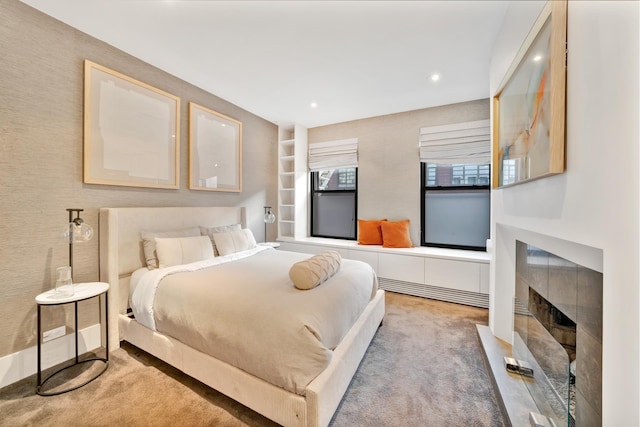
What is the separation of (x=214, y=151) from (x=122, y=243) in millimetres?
1532

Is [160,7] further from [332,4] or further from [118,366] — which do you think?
[118,366]

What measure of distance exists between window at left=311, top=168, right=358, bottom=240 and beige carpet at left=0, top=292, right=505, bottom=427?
2.43m

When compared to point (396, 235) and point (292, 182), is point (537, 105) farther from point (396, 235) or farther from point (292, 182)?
point (292, 182)

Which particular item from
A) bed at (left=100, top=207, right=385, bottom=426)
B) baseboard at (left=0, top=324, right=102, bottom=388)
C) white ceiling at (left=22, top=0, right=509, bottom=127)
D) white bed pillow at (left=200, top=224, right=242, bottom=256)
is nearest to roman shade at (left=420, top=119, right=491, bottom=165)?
white ceiling at (left=22, top=0, right=509, bottom=127)

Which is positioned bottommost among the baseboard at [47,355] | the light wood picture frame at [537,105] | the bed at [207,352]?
the baseboard at [47,355]

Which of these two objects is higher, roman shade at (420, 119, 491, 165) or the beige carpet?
Answer: roman shade at (420, 119, 491, 165)

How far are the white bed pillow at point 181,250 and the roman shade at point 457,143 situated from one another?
3.12 metres

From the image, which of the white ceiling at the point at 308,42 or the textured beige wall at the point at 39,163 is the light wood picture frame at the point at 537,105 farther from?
the textured beige wall at the point at 39,163

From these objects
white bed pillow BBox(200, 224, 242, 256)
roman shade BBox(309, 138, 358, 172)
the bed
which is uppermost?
roman shade BBox(309, 138, 358, 172)

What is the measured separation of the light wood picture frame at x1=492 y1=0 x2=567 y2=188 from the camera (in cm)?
102

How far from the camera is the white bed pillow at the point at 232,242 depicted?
109 inches

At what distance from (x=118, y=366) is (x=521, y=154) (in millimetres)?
3187

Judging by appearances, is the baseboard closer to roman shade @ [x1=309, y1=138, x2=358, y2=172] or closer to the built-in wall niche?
the built-in wall niche

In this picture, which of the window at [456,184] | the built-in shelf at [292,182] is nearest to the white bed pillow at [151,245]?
the built-in shelf at [292,182]
